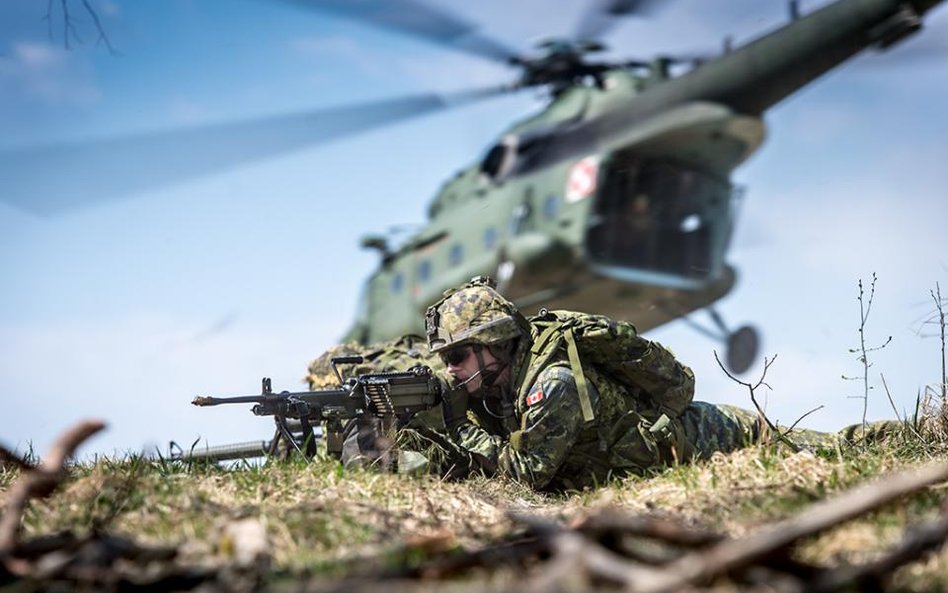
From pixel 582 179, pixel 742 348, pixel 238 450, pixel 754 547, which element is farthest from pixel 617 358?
pixel 742 348

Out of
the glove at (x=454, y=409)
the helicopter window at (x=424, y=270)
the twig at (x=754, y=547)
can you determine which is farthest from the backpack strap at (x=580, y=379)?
the helicopter window at (x=424, y=270)

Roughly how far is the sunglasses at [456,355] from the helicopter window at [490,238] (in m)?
8.16

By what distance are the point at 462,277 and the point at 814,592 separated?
A: 13300 mm

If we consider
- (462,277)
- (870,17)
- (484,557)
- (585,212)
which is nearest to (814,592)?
(484,557)

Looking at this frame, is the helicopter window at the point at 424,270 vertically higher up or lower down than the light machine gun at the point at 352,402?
higher up

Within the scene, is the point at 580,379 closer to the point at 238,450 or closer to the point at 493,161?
the point at 238,450

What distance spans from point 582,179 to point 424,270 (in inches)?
119

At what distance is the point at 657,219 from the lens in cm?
1466

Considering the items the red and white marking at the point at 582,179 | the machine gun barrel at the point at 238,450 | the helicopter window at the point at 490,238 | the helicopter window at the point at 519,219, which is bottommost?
the machine gun barrel at the point at 238,450

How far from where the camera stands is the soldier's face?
7.11 metres

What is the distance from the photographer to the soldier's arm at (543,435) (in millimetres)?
6586

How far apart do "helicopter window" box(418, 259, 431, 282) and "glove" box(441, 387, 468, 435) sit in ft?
30.4

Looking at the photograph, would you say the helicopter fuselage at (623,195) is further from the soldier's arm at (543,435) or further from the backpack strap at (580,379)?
the soldier's arm at (543,435)

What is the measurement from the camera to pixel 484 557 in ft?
9.75
